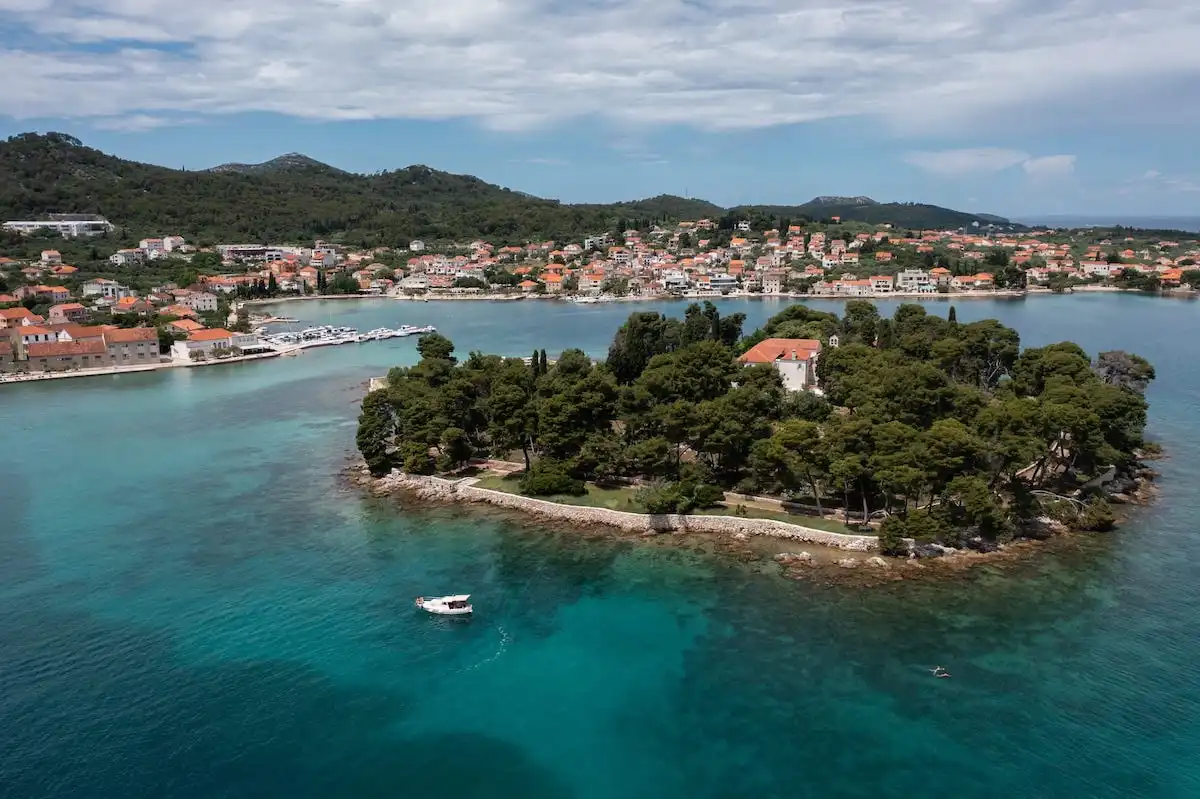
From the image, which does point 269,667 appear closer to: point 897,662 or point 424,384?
point 897,662

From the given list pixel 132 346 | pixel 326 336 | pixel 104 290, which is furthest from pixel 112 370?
pixel 104 290

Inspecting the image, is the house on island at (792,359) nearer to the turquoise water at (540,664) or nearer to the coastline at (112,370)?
the turquoise water at (540,664)

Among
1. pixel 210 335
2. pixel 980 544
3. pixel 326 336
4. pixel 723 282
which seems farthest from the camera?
pixel 723 282

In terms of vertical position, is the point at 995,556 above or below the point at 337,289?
below

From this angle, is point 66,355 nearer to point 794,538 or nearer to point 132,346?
point 132,346

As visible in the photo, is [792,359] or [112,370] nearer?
[792,359]

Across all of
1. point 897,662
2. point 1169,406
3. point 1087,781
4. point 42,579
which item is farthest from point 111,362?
point 1169,406

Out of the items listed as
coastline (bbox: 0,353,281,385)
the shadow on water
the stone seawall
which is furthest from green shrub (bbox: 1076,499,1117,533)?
coastline (bbox: 0,353,281,385)
